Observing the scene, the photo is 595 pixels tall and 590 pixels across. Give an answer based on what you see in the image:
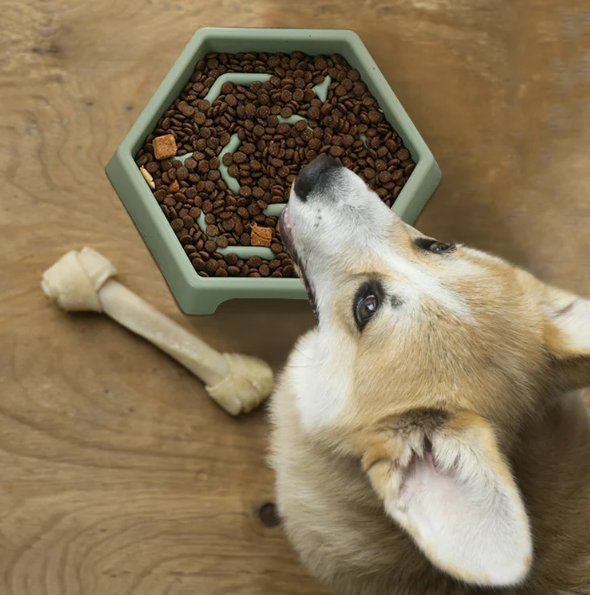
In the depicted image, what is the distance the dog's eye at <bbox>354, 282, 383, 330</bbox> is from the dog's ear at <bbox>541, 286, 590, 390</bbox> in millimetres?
323

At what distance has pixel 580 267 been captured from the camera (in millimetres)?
1902

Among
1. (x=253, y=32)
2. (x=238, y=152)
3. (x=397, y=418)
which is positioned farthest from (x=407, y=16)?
(x=397, y=418)

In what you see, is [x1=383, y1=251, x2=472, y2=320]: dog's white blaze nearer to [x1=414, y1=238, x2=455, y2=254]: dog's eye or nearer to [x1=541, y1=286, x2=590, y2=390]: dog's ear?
[x1=414, y1=238, x2=455, y2=254]: dog's eye

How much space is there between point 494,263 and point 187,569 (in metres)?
1.09

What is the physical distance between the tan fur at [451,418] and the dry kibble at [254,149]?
1.61 ft

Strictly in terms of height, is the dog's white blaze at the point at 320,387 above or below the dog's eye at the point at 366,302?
below

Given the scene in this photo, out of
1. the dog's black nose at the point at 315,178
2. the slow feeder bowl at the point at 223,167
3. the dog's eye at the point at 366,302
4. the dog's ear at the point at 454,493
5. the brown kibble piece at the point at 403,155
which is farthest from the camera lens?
the brown kibble piece at the point at 403,155

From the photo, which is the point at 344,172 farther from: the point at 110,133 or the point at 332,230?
the point at 110,133

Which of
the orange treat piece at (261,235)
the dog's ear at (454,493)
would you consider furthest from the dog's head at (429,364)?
the orange treat piece at (261,235)

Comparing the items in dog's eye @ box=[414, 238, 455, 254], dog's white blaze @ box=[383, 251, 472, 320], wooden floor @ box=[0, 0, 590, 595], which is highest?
dog's white blaze @ box=[383, 251, 472, 320]

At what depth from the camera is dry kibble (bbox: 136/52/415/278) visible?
1772 mm

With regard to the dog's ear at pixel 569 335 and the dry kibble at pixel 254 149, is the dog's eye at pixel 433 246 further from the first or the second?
the dry kibble at pixel 254 149

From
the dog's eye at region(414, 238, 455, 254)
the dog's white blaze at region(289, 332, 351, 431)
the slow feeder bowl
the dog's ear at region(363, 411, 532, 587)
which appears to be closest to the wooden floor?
the slow feeder bowl

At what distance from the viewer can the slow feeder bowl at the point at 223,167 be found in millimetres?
1682
